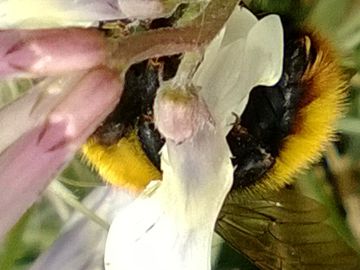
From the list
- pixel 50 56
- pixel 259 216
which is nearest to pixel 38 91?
pixel 50 56

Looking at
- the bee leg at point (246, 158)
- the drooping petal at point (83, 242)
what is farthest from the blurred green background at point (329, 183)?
the bee leg at point (246, 158)

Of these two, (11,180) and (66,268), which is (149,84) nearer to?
(11,180)

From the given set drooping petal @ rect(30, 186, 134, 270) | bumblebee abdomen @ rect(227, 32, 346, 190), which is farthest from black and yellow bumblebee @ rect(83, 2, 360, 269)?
drooping petal @ rect(30, 186, 134, 270)

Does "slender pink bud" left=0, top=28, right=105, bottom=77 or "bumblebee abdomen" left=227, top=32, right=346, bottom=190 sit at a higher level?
"slender pink bud" left=0, top=28, right=105, bottom=77

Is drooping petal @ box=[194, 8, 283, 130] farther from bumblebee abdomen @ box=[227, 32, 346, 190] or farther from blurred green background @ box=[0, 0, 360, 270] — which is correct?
blurred green background @ box=[0, 0, 360, 270]

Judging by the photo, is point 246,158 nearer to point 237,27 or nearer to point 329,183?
point 237,27

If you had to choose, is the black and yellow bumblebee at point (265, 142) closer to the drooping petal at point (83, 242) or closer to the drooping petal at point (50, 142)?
the drooping petal at point (50, 142)
